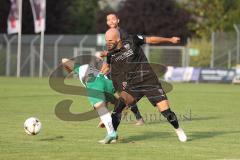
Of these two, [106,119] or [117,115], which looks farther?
[117,115]

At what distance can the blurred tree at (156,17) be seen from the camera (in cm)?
6694

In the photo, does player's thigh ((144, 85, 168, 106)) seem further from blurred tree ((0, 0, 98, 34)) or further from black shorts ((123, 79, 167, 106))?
blurred tree ((0, 0, 98, 34))

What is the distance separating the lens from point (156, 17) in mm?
67500

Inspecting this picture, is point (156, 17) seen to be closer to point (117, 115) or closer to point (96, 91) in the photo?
point (96, 91)

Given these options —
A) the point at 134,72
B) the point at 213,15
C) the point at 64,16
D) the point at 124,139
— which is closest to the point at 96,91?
the point at 134,72

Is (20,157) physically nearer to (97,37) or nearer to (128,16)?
(97,37)

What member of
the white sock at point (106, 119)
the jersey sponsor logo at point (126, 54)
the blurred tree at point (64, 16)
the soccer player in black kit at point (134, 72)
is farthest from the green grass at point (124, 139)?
the blurred tree at point (64, 16)

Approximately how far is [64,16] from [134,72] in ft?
197

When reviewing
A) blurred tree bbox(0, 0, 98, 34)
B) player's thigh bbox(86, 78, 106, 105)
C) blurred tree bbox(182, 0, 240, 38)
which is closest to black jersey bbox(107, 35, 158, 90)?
player's thigh bbox(86, 78, 106, 105)

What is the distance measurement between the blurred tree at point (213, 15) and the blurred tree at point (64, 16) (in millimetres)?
Result: 12895

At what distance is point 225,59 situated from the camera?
45.2 metres

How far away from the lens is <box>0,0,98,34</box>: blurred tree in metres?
66.3

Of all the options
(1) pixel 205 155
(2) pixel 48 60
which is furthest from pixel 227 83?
(1) pixel 205 155

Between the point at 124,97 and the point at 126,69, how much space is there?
52cm
